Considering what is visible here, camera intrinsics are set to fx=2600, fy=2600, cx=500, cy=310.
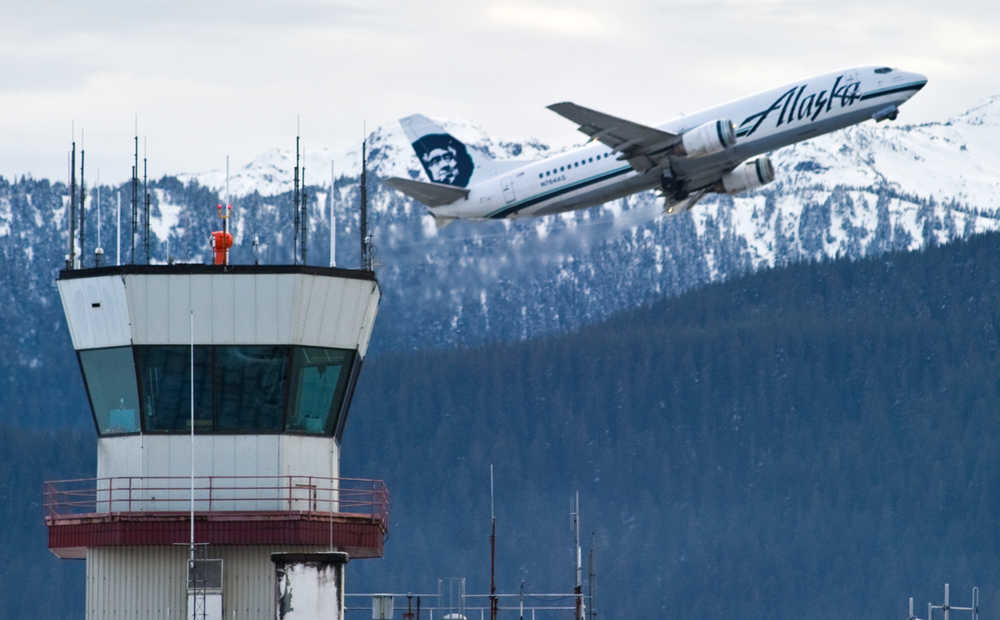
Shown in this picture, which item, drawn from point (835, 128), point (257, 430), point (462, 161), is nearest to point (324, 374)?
point (257, 430)

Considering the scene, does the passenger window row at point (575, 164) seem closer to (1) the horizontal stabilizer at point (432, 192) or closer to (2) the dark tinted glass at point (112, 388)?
(1) the horizontal stabilizer at point (432, 192)

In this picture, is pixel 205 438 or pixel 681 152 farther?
pixel 681 152

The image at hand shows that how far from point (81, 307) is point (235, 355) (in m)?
3.26

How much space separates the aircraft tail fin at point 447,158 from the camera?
154250mm


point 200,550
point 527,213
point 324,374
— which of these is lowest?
point 200,550

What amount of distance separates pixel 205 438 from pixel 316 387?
2.34 meters

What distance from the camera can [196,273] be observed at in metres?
49.3

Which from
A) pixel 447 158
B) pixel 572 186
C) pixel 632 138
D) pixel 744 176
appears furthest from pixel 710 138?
pixel 447 158

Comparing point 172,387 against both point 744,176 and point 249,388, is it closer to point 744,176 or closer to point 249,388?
point 249,388

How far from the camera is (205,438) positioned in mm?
49281

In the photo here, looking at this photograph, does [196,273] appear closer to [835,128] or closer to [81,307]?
[81,307]

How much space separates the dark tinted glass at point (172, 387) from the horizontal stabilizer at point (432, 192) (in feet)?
296

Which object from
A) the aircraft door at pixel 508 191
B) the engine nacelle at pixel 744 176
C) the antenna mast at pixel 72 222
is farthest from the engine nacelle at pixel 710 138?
the antenna mast at pixel 72 222

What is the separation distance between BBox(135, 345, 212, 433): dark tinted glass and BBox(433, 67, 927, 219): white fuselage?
260ft
